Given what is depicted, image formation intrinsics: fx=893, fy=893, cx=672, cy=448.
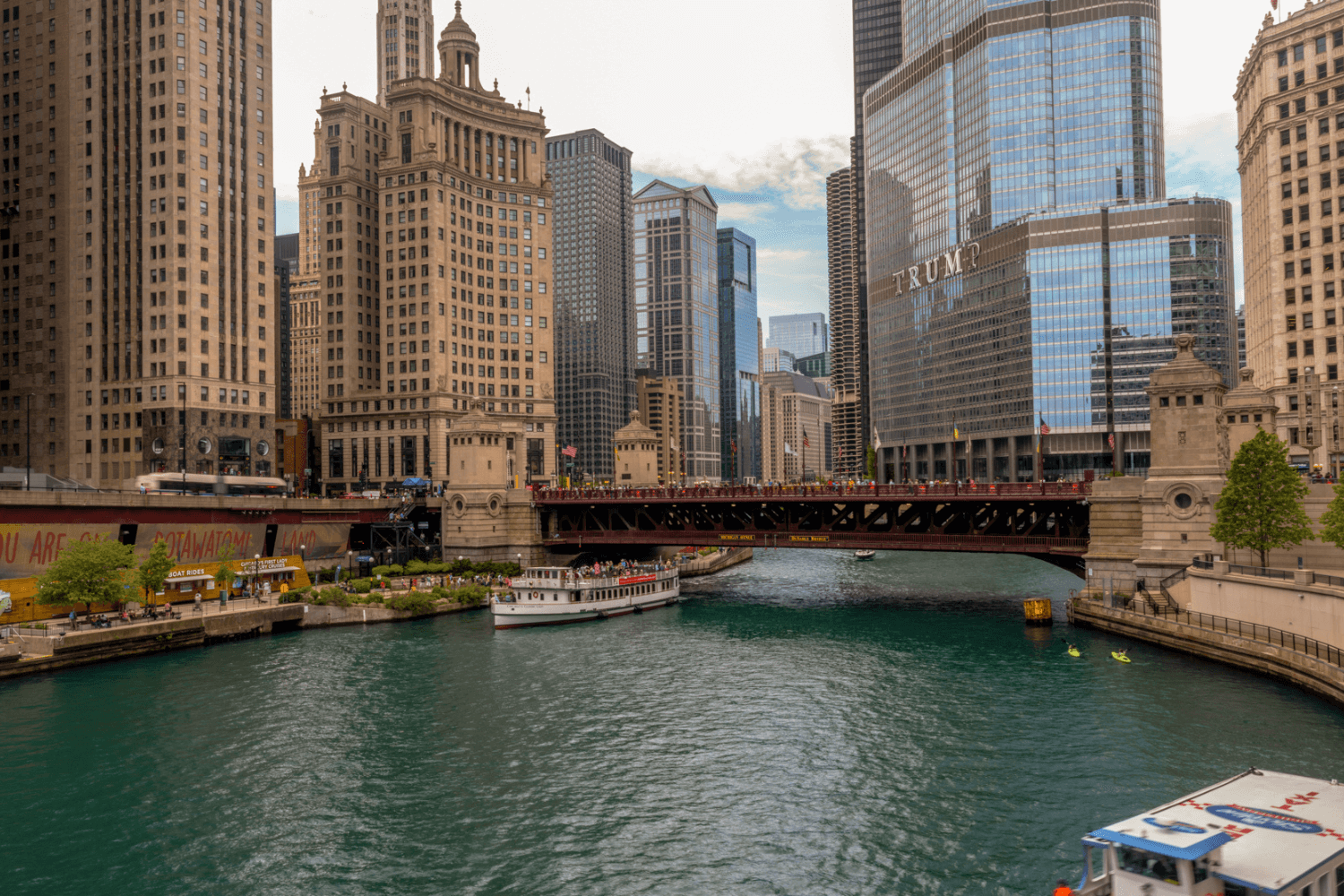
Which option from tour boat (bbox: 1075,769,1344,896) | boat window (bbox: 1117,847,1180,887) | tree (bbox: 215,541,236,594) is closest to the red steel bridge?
tree (bbox: 215,541,236,594)

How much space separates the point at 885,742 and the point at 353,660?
39.3 meters

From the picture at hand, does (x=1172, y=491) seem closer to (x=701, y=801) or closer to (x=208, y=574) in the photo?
(x=701, y=801)

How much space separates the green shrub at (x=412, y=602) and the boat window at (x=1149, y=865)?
7076 centimetres

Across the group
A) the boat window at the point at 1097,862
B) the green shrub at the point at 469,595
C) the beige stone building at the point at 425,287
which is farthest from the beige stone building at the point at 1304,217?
the beige stone building at the point at 425,287

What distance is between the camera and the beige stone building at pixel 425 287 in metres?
157

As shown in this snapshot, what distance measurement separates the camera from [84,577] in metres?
66.8

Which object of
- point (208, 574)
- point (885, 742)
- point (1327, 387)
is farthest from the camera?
point (1327, 387)

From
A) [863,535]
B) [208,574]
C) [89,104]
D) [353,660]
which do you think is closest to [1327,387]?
[863,535]

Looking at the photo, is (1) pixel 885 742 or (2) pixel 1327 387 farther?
(2) pixel 1327 387

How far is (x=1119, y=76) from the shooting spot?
654ft

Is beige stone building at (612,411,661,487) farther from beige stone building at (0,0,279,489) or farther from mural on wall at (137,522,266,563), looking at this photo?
mural on wall at (137,522,266,563)

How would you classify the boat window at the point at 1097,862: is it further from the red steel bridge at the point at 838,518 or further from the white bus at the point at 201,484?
the white bus at the point at 201,484

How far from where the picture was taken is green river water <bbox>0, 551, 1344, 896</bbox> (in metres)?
32.0

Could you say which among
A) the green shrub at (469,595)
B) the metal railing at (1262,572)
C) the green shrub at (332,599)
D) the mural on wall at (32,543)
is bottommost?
the green shrub at (469,595)
